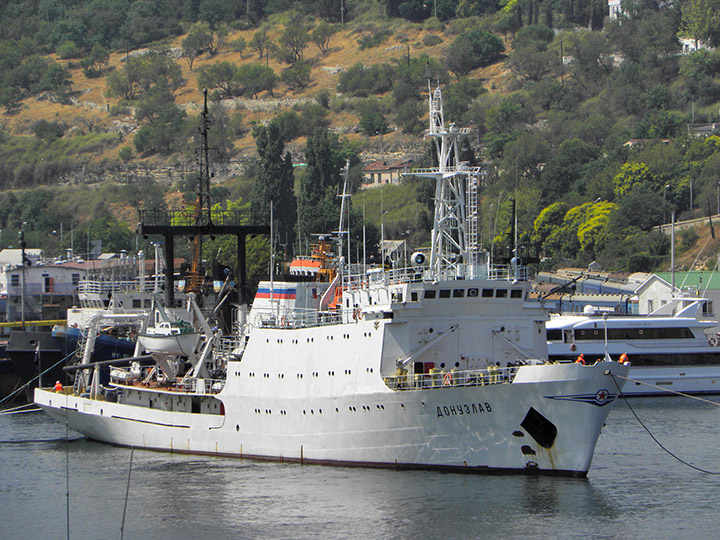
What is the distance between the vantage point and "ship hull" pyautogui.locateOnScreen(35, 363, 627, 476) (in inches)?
1500

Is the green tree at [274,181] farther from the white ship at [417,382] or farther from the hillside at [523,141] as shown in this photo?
the white ship at [417,382]

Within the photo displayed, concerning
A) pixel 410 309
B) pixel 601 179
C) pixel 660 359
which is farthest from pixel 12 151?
pixel 410 309

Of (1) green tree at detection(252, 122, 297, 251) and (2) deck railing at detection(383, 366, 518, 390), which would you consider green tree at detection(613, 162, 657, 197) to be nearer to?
(1) green tree at detection(252, 122, 297, 251)

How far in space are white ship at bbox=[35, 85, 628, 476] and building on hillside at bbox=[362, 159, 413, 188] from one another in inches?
4165

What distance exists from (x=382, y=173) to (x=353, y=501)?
120402 mm

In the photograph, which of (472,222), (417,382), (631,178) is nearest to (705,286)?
→ (631,178)

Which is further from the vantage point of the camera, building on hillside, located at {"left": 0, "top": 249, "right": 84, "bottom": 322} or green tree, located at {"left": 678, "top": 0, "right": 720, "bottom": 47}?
green tree, located at {"left": 678, "top": 0, "right": 720, "bottom": 47}

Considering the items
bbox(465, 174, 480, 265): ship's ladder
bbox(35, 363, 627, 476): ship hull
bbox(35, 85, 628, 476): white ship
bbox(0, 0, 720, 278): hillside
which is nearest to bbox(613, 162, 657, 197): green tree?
bbox(0, 0, 720, 278): hillside

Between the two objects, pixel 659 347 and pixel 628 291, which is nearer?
pixel 659 347

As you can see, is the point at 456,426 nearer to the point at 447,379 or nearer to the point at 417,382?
the point at 447,379

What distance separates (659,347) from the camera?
68.9 meters

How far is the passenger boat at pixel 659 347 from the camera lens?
225 ft

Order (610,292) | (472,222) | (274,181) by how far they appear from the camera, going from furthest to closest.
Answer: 1. (274,181)
2. (610,292)
3. (472,222)

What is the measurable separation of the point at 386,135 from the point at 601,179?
58802mm
